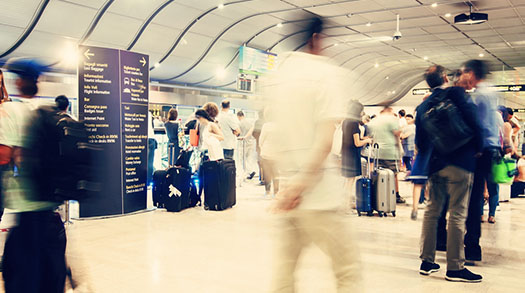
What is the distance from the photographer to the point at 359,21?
13.2m

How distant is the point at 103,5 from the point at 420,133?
317 inches

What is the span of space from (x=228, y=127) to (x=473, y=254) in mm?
5065

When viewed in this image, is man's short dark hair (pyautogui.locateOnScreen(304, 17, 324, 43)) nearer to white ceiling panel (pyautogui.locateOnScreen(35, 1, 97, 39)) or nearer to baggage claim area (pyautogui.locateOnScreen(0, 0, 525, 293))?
baggage claim area (pyautogui.locateOnScreen(0, 0, 525, 293))

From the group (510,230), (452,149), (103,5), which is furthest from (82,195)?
(103,5)

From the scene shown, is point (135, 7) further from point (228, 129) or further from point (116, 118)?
point (116, 118)

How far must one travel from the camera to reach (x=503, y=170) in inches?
198

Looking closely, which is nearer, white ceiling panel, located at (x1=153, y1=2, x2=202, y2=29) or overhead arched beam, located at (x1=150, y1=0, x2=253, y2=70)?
white ceiling panel, located at (x1=153, y1=2, x2=202, y2=29)

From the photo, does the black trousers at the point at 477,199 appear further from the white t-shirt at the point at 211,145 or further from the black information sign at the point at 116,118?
the black information sign at the point at 116,118

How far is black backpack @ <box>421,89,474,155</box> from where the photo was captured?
11.8 feet

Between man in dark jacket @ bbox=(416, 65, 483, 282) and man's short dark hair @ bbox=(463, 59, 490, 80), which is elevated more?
man's short dark hair @ bbox=(463, 59, 490, 80)

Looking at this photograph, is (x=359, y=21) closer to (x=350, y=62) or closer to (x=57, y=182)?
(x=350, y=62)

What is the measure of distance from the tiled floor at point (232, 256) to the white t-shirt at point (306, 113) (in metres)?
1.60

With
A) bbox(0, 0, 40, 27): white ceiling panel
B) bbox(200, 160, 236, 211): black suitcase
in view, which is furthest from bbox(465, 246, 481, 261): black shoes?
bbox(0, 0, 40, 27): white ceiling panel

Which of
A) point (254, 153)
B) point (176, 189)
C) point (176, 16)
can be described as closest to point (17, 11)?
point (176, 16)
